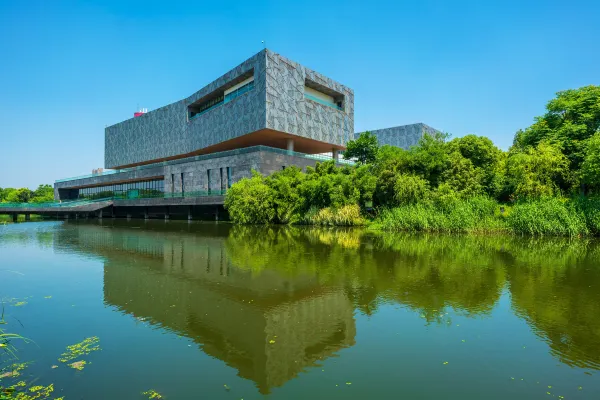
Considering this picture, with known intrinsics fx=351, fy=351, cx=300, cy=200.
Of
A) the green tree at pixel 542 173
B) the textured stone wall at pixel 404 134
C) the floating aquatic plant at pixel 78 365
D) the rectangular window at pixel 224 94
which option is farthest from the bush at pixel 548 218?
the textured stone wall at pixel 404 134

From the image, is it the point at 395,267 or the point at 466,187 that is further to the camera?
the point at 466,187

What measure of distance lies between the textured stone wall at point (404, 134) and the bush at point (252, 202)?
38.3 metres

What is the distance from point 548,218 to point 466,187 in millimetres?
5620

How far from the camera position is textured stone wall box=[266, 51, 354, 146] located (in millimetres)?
37719

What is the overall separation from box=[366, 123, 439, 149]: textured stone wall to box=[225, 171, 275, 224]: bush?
38.3m

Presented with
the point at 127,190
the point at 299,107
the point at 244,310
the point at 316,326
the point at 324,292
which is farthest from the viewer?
the point at 127,190

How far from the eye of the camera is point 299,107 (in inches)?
1612

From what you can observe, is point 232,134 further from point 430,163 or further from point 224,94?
point 430,163

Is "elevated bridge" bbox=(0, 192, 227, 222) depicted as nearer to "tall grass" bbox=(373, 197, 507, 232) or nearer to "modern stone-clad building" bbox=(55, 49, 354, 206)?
"modern stone-clad building" bbox=(55, 49, 354, 206)

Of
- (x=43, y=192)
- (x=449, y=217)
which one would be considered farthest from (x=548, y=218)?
(x=43, y=192)

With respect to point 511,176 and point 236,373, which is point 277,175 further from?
point 236,373

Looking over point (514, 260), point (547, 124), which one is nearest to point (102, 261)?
point (514, 260)

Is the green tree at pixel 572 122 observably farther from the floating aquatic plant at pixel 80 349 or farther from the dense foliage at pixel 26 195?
the dense foliage at pixel 26 195

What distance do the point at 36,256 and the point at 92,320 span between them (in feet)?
34.7
